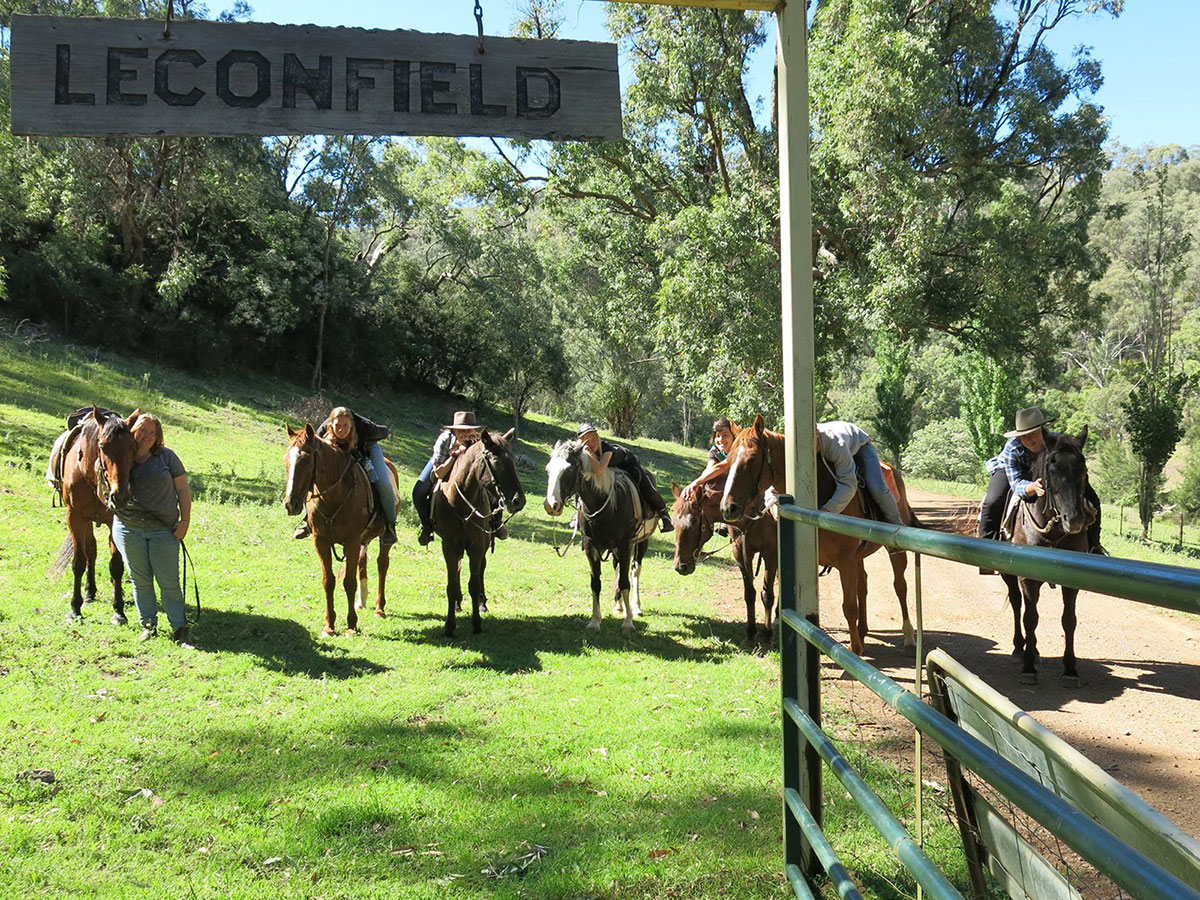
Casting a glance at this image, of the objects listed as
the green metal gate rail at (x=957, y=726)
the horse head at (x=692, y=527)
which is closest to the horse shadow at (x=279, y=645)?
the horse head at (x=692, y=527)

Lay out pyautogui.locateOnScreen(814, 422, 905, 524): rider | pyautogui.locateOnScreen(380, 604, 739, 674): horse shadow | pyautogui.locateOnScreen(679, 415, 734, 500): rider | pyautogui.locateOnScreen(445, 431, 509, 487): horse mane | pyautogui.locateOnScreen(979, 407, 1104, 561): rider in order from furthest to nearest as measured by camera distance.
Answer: pyautogui.locateOnScreen(445, 431, 509, 487): horse mane
pyautogui.locateOnScreen(679, 415, 734, 500): rider
pyautogui.locateOnScreen(380, 604, 739, 674): horse shadow
pyautogui.locateOnScreen(979, 407, 1104, 561): rider
pyautogui.locateOnScreen(814, 422, 905, 524): rider

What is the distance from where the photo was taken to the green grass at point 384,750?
413 centimetres

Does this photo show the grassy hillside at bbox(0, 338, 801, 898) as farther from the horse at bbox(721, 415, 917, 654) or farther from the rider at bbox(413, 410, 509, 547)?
the rider at bbox(413, 410, 509, 547)

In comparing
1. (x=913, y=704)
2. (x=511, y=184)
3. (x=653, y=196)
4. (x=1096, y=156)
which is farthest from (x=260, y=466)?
(x=1096, y=156)

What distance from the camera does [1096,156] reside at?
63.8 ft

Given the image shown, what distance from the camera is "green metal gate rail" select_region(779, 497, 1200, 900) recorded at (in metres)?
1.09

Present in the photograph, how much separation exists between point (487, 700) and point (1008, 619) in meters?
7.05

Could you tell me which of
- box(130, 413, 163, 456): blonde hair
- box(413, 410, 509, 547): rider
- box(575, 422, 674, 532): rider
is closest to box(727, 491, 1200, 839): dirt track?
box(575, 422, 674, 532): rider

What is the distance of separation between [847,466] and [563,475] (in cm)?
310

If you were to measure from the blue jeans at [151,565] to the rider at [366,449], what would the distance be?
1.31 meters

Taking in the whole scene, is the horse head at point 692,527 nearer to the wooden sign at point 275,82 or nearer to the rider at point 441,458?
the rider at point 441,458

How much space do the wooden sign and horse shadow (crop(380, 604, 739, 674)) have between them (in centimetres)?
540

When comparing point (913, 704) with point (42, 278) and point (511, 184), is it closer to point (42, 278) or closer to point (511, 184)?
point (511, 184)

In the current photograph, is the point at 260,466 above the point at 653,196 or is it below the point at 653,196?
below
